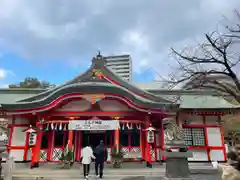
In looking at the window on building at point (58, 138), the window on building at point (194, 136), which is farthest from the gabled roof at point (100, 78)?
the window on building at point (194, 136)

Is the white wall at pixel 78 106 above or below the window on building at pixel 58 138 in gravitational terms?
above

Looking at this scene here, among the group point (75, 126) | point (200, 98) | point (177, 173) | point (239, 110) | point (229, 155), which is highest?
point (200, 98)

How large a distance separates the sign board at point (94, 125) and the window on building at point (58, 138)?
6.55 feet

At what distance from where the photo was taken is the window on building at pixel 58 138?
1366cm

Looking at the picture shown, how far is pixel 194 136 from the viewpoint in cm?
1464

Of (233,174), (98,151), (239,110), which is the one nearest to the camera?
(233,174)

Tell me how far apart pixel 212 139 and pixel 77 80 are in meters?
10.4

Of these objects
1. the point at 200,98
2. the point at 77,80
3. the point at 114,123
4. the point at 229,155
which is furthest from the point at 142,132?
the point at 229,155

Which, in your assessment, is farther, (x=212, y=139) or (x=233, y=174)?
(x=212, y=139)

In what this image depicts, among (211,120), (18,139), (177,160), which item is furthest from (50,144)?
(211,120)

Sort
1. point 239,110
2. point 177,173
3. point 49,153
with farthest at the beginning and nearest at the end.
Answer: point 239,110, point 49,153, point 177,173

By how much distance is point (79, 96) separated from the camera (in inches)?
497

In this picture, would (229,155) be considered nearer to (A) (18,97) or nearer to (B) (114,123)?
(B) (114,123)

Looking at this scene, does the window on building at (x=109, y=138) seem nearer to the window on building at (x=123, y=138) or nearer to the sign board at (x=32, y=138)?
the window on building at (x=123, y=138)
